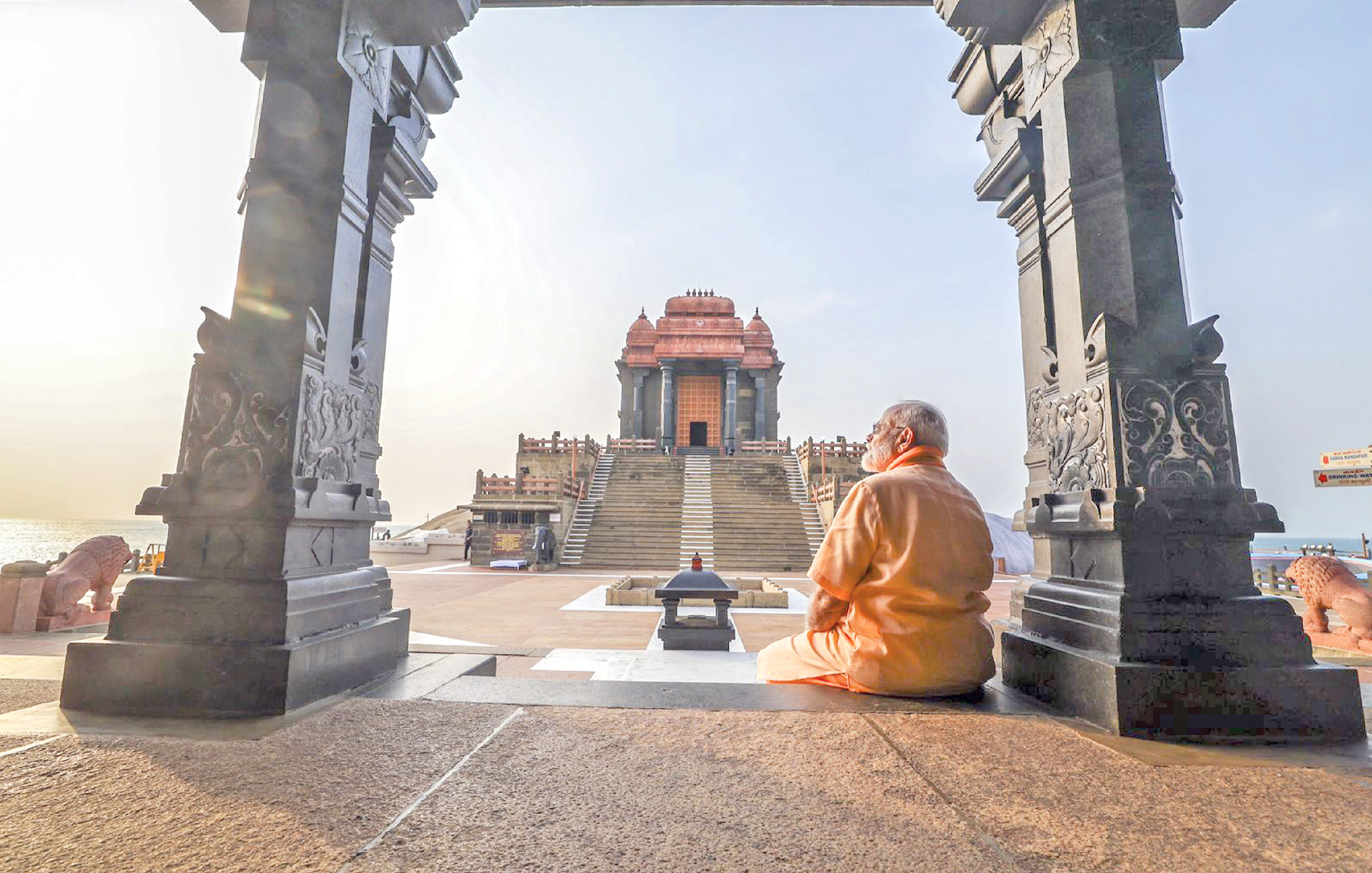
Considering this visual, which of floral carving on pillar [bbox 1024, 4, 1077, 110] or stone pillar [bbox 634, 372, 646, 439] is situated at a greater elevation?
stone pillar [bbox 634, 372, 646, 439]

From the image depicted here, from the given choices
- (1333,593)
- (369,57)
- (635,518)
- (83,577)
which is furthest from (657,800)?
(635,518)

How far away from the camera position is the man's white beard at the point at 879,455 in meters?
2.60

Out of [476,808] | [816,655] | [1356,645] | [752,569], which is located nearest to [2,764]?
[476,808]

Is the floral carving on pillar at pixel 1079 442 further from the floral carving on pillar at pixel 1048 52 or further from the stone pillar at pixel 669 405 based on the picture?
the stone pillar at pixel 669 405

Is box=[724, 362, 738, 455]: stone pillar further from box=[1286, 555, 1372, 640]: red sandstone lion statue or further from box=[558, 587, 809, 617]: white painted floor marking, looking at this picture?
box=[1286, 555, 1372, 640]: red sandstone lion statue

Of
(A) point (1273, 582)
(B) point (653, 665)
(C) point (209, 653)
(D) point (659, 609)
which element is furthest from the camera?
(A) point (1273, 582)

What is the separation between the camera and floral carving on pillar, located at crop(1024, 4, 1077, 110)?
2.70 meters

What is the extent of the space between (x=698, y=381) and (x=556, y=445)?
341 inches

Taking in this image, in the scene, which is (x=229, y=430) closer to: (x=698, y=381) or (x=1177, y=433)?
(x=1177, y=433)

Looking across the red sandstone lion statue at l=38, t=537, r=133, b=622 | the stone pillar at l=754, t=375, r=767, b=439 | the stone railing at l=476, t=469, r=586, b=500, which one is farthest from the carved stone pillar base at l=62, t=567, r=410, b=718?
the stone pillar at l=754, t=375, r=767, b=439

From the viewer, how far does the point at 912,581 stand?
2.24 m

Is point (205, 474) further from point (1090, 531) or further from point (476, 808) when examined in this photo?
point (1090, 531)

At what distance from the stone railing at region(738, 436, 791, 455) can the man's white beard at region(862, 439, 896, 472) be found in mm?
22475

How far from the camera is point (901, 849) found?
1.21 meters
